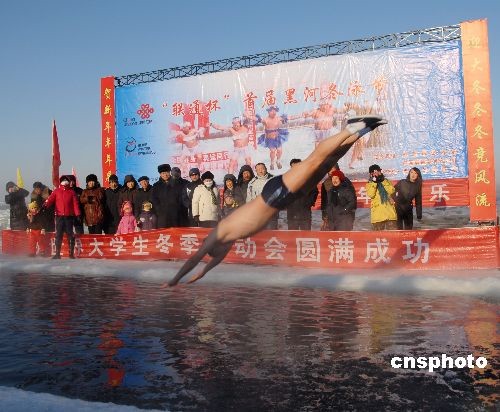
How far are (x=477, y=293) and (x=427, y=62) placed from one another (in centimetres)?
844

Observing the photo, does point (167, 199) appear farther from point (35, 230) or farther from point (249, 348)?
point (249, 348)

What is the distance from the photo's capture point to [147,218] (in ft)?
48.0

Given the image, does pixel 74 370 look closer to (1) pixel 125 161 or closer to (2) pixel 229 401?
(2) pixel 229 401

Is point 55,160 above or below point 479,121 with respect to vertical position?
below

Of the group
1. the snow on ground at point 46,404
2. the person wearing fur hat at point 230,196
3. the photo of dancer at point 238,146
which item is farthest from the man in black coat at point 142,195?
the snow on ground at point 46,404

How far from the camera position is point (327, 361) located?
5.36m

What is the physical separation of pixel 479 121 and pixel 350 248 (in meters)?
5.49

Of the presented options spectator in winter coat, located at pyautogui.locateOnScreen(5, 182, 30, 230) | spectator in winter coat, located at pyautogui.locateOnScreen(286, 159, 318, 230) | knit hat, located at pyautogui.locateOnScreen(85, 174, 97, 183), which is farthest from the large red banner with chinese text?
spectator in winter coat, located at pyautogui.locateOnScreen(5, 182, 30, 230)

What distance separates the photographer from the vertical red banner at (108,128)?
20078mm

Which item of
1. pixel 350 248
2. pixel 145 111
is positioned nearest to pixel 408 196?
pixel 350 248

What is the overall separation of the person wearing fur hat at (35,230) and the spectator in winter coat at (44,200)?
84mm

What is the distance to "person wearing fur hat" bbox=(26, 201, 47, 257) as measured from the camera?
1666 centimetres

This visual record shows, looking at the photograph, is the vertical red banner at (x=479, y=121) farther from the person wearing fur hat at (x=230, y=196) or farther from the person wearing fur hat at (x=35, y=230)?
the person wearing fur hat at (x=35, y=230)

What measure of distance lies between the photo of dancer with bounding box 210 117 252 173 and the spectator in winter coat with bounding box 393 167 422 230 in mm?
5920
